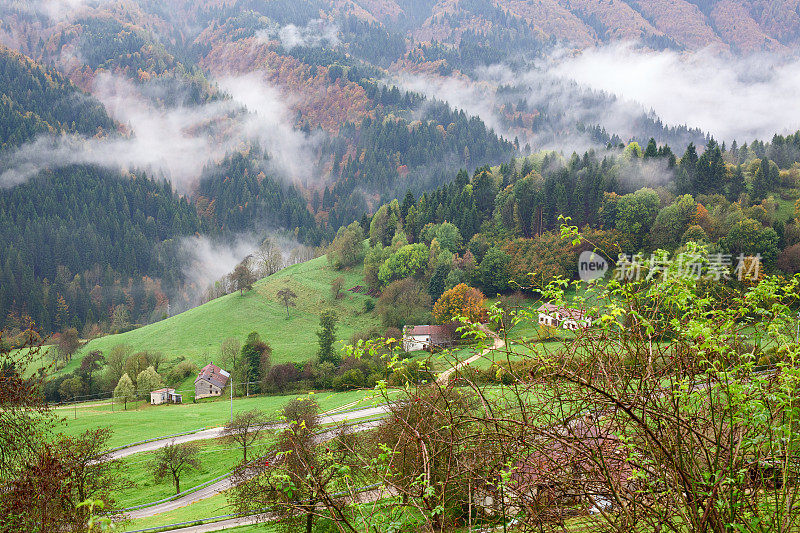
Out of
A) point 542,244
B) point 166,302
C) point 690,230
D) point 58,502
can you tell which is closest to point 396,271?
point 542,244

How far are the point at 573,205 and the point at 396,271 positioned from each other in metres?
29.9

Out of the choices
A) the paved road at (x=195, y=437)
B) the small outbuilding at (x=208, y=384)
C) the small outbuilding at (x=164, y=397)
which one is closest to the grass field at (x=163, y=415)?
the small outbuilding at (x=164, y=397)

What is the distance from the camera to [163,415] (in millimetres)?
49562

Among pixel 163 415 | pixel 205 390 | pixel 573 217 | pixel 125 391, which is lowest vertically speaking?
pixel 205 390

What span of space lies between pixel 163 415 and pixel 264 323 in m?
29.3

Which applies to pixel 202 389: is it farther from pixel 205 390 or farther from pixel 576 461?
pixel 576 461

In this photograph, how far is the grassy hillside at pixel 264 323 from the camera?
70.9 meters

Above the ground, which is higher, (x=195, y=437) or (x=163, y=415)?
(x=195, y=437)

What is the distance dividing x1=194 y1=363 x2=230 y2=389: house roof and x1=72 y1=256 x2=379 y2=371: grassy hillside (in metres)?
4.02

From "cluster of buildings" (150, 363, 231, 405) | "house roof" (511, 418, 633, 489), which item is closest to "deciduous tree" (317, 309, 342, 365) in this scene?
"cluster of buildings" (150, 363, 231, 405)

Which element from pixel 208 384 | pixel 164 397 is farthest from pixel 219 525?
pixel 164 397

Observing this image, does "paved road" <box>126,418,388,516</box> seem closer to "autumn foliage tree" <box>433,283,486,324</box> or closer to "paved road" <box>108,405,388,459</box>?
"paved road" <box>108,405,388,459</box>

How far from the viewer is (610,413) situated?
188 inches

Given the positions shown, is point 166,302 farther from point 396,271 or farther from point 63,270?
point 396,271
